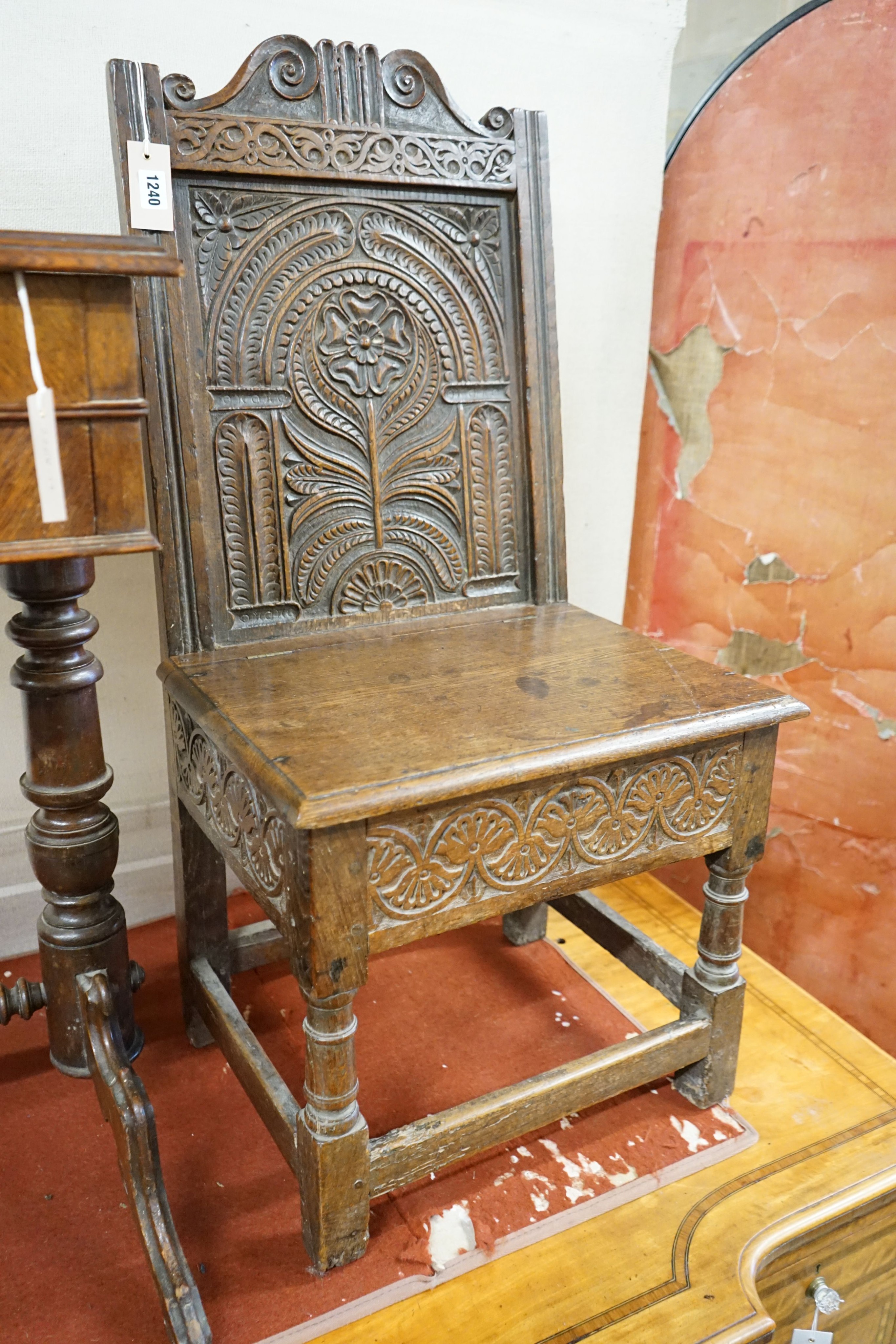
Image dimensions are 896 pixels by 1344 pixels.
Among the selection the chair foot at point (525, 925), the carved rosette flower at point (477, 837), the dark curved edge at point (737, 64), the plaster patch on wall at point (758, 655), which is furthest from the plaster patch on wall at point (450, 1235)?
the dark curved edge at point (737, 64)

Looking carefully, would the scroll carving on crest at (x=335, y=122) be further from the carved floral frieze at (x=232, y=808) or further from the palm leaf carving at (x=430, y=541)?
the carved floral frieze at (x=232, y=808)

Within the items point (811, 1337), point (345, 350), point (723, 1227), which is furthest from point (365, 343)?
point (811, 1337)

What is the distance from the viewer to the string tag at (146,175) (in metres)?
1.40

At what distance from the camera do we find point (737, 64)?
1902mm

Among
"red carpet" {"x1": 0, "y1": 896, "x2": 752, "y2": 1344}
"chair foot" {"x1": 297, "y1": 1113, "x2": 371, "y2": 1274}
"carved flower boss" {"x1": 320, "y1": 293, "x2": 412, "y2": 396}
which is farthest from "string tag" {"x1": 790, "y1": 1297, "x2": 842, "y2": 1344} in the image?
"carved flower boss" {"x1": 320, "y1": 293, "x2": 412, "y2": 396}

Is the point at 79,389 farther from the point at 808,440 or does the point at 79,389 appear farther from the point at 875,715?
the point at 875,715

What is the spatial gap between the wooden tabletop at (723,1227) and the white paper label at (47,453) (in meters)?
1.03

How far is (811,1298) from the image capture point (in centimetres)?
152

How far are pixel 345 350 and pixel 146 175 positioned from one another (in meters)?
0.39

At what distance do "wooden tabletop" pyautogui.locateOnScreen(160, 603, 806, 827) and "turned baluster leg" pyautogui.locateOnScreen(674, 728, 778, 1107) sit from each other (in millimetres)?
102

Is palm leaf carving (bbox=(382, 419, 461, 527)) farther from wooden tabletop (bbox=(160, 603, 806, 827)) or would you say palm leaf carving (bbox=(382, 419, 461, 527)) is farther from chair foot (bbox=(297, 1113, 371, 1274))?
chair foot (bbox=(297, 1113, 371, 1274))

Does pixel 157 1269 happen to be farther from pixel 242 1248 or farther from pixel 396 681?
pixel 396 681

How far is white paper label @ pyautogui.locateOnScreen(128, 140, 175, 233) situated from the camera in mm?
1406

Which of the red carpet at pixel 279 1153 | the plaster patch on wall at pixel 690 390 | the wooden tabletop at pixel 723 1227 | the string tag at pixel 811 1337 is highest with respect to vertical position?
the plaster patch on wall at pixel 690 390
